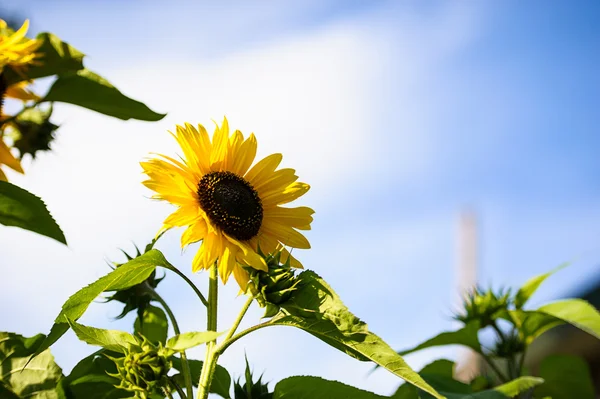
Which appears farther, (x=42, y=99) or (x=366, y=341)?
(x=42, y=99)

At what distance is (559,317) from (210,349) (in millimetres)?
826

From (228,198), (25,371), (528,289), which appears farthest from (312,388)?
(528,289)

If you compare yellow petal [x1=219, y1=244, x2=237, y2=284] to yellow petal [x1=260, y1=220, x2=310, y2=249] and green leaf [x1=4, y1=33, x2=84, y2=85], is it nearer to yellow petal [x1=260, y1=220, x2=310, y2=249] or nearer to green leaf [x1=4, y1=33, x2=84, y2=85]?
yellow petal [x1=260, y1=220, x2=310, y2=249]

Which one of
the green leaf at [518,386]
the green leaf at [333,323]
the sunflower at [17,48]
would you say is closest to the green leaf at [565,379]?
the green leaf at [518,386]

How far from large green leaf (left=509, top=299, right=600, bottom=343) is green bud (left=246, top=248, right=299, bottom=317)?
695 mm

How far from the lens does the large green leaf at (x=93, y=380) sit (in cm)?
96

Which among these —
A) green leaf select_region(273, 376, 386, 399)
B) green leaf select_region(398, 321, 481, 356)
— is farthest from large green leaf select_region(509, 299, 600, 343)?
green leaf select_region(273, 376, 386, 399)

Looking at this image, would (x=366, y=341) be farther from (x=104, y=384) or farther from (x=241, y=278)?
(x=104, y=384)

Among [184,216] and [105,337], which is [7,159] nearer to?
[184,216]

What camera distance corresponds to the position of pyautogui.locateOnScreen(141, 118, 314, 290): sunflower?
96 cm

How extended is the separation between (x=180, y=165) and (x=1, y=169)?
1.28ft

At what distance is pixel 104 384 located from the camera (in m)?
0.98

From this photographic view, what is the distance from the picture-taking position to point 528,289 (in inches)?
64.9

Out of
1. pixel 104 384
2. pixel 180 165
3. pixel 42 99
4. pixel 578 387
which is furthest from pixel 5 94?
pixel 578 387
